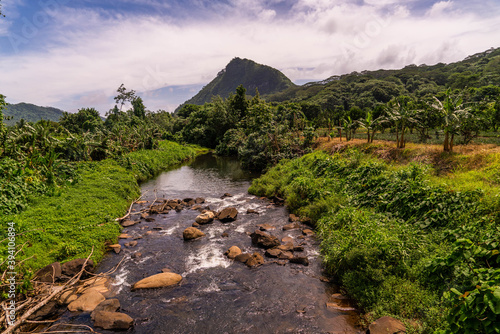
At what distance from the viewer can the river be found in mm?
8109

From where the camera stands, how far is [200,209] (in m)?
19.4

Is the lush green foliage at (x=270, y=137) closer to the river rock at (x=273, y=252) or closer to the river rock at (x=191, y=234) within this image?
the river rock at (x=191, y=234)

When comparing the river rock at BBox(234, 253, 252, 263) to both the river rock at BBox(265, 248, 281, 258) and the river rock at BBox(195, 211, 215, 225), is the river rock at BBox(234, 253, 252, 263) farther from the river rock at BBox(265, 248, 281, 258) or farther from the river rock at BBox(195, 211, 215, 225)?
the river rock at BBox(195, 211, 215, 225)

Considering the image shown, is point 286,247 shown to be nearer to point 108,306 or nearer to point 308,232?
point 308,232

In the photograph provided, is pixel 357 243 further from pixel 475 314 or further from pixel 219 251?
pixel 219 251

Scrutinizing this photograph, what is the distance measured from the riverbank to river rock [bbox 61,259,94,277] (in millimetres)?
10029

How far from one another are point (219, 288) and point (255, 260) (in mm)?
2240

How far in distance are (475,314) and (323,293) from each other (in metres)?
5.40

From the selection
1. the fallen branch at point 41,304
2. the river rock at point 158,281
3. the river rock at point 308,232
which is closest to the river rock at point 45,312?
the fallen branch at point 41,304

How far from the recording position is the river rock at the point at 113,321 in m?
7.96

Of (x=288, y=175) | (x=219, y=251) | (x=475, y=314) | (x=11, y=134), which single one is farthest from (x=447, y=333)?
(x=11, y=134)

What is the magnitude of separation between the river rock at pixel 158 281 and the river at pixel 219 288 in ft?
0.65

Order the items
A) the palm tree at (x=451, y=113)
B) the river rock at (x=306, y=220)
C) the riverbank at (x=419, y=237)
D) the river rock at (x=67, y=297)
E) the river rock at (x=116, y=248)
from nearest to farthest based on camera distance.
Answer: the riverbank at (x=419, y=237) → the river rock at (x=67, y=297) → the river rock at (x=116, y=248) → the palm tree at (x=451, y=113) → the river rock at (x=306, y=220)

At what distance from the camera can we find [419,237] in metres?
9.71
